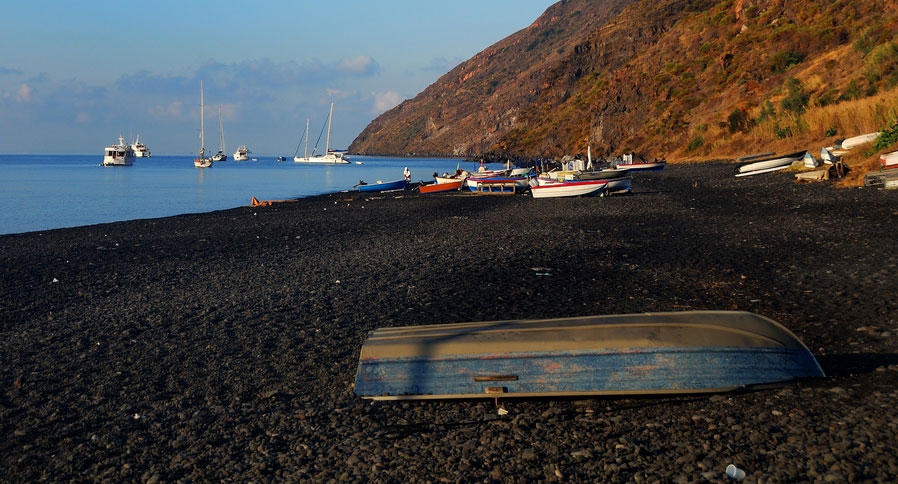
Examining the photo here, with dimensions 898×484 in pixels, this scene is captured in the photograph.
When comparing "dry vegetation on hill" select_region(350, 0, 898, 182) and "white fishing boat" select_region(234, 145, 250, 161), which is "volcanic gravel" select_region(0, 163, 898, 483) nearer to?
"dry vegetation on hill" select_region(350, 0, 898, 182)

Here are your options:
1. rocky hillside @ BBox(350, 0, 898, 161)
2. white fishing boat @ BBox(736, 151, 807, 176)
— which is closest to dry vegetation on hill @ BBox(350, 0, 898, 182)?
rocky hillside @ BBox(350, 0, 898, 161)

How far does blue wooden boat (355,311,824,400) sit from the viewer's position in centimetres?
547

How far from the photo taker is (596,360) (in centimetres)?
557

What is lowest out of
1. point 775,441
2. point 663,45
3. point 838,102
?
point 775,441

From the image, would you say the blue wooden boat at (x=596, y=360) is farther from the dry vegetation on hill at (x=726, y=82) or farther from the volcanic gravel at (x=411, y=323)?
the dry vegetation on hill at (x=726, y=82)

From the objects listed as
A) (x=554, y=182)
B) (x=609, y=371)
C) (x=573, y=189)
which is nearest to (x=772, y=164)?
(x=573, y=189)

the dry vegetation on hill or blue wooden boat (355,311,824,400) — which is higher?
the dry vegetation on hill

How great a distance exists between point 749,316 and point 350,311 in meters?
5.49

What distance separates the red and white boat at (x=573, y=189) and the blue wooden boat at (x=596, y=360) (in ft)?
78.8

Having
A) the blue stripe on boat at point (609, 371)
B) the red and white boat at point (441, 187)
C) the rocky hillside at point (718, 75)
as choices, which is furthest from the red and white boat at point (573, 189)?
the blue stripe on boat at point (609, 371)

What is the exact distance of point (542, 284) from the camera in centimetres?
1085

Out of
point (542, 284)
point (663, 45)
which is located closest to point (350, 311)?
point (542, 284)

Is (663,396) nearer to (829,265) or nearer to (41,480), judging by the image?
(41,480)

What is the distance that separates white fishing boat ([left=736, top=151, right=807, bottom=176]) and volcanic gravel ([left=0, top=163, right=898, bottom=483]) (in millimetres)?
13926
